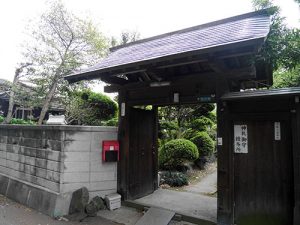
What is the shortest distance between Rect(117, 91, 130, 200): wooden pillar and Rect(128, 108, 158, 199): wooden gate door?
0.43 ft

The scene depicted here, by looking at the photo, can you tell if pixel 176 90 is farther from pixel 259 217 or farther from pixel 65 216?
pixel 65 216

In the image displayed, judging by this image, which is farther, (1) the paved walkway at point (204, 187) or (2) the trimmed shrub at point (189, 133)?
(2) the trimmed shrub at point (189, 133)

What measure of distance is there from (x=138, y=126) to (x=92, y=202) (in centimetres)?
248

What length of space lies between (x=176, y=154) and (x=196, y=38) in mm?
5681

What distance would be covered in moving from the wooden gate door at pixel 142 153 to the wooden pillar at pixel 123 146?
13cm

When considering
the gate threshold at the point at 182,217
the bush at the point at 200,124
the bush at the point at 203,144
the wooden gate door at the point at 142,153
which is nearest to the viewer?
the gate threshold at the point at 182,217

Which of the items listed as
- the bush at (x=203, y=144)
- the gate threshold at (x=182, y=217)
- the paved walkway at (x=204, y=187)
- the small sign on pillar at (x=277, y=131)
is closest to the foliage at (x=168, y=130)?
the bush at (x=203, y=144)

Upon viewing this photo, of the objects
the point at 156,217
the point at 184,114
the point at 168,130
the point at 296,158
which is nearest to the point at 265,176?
the point at 296,158

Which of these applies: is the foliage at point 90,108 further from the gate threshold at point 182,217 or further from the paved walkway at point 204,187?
the gate threshold at point 182,217

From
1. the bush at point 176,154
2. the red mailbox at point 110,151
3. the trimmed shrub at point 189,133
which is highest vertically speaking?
the trimmed shrub at point 189,133

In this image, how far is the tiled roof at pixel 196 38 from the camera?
491cm

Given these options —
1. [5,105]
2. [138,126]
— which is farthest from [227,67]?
[5,105]

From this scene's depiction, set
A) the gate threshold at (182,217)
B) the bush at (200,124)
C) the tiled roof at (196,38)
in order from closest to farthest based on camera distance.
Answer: the tiled roof at (196,38), the gate threshold at (182,217), the bush at (200,124)

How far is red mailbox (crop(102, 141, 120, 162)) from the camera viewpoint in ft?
23.0
